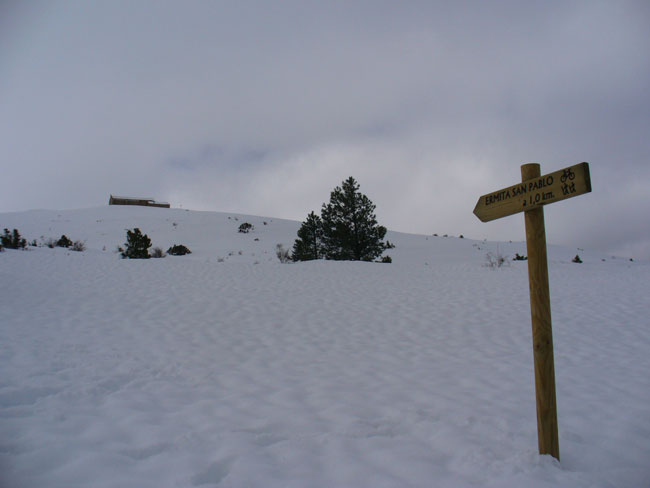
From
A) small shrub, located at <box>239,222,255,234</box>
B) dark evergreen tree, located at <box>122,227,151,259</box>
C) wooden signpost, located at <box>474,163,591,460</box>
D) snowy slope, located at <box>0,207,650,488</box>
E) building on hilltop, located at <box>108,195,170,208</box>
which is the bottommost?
snowy slope, located at <box>0,207,650,488</box>

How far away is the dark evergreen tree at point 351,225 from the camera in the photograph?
19.2 m

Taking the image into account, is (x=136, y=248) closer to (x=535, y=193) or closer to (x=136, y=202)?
(x=535, y=193)

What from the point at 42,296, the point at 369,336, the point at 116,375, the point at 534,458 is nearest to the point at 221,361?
the point at 116,375

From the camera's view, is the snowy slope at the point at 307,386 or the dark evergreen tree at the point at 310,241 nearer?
the snowy slope at the point at 307,386

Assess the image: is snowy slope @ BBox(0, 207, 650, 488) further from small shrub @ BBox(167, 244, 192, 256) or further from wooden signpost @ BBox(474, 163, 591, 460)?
small shrub @ BBox(167, 244, 192, 256)

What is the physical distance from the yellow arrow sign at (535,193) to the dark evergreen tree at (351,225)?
15.7m

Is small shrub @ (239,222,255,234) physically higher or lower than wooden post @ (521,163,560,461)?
higher

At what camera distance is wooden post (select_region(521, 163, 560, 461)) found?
295cm

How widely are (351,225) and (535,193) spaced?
16.6 metres

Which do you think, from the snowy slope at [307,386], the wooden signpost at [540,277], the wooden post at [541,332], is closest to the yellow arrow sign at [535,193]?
the wooden signpost at [540,277]

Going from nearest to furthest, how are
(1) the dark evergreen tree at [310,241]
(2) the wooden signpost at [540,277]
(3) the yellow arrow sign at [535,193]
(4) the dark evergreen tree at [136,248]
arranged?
(3) the yellow arrow sign at [535,193]
(2) the wooden signpost at [540,277]
(4) the dark evergreen tree at [136,248]
(1) the dark evergreen tree at [310,241]

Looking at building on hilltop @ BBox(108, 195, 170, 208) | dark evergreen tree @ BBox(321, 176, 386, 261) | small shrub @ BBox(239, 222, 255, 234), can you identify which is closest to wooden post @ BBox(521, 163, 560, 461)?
dark evergreen tree @ BBox(321, 176, 386, 261)

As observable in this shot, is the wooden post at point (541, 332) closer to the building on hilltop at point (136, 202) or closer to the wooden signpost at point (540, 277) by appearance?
the wooden signpost at point (540, 277)

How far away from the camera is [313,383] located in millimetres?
4613
